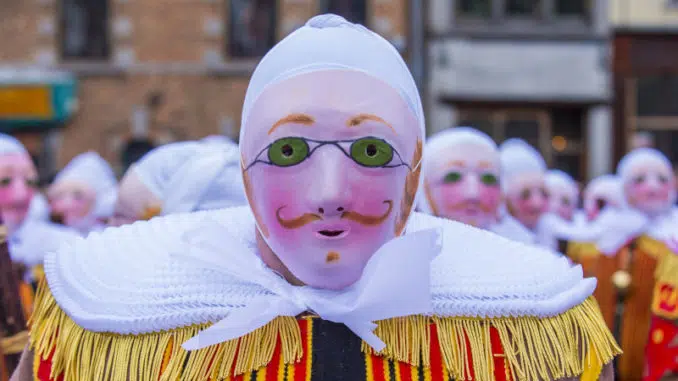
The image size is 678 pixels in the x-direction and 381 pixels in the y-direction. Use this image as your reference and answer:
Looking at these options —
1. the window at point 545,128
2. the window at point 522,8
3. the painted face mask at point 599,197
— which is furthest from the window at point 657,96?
the painted face mask at point 599,197

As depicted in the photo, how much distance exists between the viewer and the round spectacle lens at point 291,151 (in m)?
2.00

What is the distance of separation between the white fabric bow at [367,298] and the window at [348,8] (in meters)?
13.9

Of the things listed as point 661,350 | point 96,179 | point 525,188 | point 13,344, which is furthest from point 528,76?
point 13,344

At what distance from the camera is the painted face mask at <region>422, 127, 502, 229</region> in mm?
4336

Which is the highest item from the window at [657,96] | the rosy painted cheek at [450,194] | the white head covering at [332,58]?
the white head covering at [332,58]

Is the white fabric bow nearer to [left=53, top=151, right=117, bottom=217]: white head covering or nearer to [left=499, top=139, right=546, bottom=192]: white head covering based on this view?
[left=499, top=139, right=546, bottom=192]: white head covering

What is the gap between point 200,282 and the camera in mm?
2129

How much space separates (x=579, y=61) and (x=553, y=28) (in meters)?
0.69

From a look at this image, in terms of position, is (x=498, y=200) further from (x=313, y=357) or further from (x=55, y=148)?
(x=55, y=148)

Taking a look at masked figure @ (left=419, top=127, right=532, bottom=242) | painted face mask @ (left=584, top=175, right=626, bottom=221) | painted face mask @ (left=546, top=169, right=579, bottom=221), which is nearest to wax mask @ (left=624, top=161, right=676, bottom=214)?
painted face mask @ (left=546, top=169, right=579, bottom=221)

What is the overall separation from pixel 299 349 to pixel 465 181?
242 centimetres

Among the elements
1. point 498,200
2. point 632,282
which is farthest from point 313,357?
point 632,282

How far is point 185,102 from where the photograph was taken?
51.2ft

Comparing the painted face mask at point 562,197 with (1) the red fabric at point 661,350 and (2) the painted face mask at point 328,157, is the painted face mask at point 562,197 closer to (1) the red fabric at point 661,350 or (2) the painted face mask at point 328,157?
(1) the red fabric at point 661,350
